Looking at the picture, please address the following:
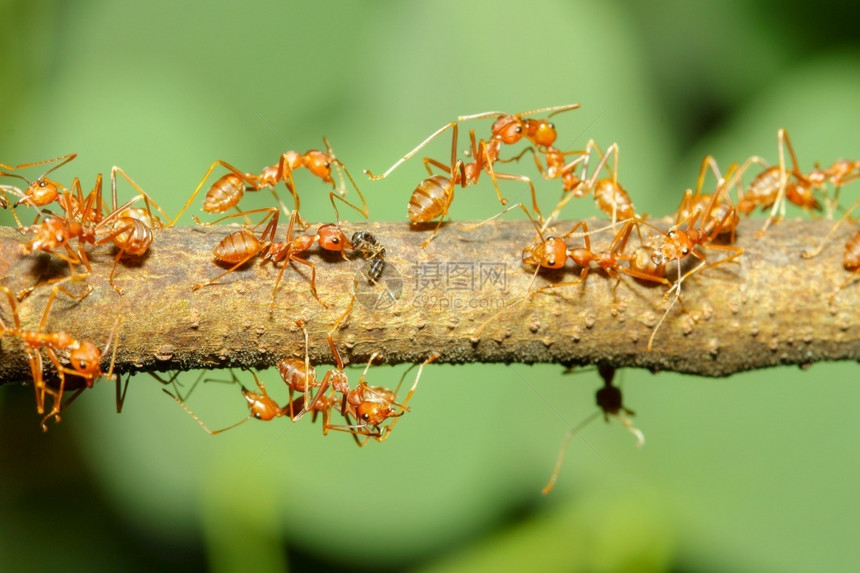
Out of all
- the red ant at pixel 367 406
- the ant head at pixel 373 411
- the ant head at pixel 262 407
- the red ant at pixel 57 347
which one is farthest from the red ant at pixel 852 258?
the red ant at pixel 57 347

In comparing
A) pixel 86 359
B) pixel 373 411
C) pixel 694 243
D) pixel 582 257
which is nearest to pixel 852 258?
pixel 694 243

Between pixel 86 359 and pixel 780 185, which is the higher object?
pixel 780 185

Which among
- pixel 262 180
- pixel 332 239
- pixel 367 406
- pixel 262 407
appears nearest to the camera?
pixel 332 239

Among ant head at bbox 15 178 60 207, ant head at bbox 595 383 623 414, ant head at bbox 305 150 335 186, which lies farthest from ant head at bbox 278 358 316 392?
ant head at bbox 595 383 623 414

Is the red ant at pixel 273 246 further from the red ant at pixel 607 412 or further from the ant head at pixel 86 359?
the red ant at pixel 607 412

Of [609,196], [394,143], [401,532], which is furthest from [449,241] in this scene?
[401,532]

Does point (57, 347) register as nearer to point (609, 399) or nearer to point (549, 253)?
point (549, 253)
